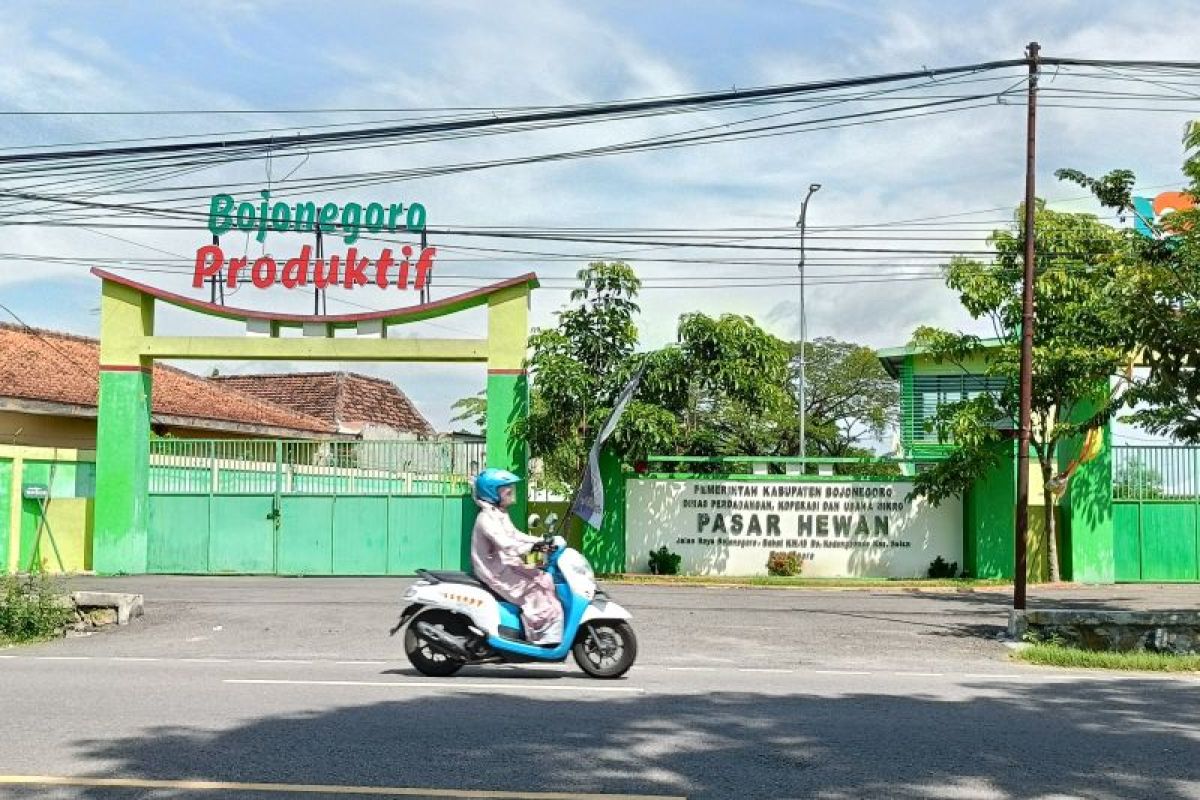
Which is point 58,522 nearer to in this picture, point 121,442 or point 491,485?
point 121,442

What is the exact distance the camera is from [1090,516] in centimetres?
2358

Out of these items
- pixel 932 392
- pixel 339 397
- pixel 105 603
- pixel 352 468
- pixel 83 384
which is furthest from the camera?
pixel 339 397

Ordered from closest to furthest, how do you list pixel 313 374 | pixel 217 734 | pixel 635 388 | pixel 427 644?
pixel 217 734
pixel 427 644
pixel 635 388
pixel 313 374

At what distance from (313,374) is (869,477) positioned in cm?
2707

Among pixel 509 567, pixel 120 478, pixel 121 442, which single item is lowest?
pixel 509 567

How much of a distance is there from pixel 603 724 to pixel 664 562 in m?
16.0

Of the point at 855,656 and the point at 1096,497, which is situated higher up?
the point at 1096,497

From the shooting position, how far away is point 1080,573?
76.9ft

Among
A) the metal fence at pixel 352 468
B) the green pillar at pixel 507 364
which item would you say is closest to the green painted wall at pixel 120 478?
the metal fence at pixel 352 468

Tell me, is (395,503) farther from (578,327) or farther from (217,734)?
(217,734)

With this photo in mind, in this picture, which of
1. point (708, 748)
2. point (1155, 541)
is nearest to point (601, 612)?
point (708, 748)

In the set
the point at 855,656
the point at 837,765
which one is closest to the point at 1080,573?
the point at 855,656

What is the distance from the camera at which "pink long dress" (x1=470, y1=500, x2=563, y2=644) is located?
10484 mm

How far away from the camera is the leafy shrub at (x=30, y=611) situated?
14.6 meters
